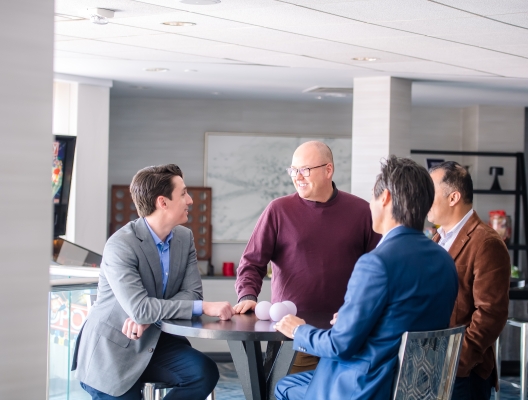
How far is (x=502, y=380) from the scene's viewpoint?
6562 millimetres

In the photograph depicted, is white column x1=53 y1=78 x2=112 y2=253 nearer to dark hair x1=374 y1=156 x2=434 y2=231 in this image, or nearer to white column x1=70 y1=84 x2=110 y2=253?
white column x1=70 y1=84 x2=110 y2=253

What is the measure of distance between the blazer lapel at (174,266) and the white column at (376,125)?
3533 millimetres

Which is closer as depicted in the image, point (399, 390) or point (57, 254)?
point (399, 390)

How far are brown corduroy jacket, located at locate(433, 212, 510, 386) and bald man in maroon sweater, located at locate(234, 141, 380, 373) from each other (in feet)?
2.13

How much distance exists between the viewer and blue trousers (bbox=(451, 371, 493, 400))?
311cm

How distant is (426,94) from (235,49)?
319 centimetres

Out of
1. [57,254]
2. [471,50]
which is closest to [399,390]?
[471,50]

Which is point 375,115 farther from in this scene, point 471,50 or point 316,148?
point 316,148

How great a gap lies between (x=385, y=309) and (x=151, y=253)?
136 cm

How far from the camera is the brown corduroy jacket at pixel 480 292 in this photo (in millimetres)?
3037

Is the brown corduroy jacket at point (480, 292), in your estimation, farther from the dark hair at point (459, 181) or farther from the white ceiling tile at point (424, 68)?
the white ceiling tile at point (424, 68)

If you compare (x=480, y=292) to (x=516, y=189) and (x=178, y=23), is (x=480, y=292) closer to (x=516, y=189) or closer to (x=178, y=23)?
(x=178, y=23)

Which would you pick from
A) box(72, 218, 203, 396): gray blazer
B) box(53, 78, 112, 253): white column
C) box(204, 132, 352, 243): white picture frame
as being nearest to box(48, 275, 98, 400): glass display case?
box(72, 218, 203, 396): gray blazer

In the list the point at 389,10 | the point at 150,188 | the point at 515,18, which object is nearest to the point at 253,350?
the point at 150,188
